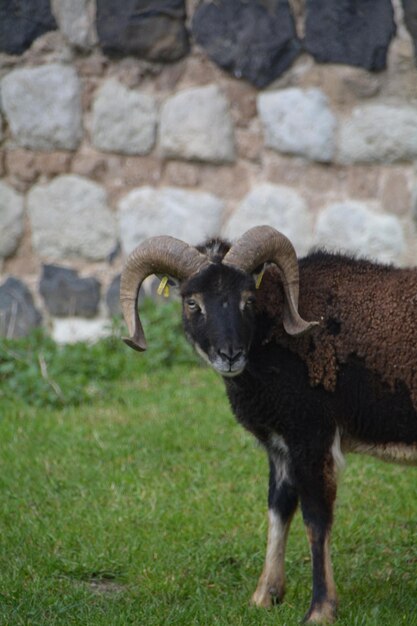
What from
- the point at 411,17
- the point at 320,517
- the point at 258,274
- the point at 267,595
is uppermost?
the point at 411,17

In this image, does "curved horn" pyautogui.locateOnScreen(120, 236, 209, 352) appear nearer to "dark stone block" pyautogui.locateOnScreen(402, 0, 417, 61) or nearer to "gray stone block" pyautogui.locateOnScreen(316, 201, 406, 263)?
"gray stone block" pyautogui.locateOnScreen(316, 201, 406, 263)

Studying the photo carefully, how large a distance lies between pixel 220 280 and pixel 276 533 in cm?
149

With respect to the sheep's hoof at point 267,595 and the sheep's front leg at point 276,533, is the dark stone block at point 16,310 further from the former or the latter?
the sheep's hoof at point 267,595

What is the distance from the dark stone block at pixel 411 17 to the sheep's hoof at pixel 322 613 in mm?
4884

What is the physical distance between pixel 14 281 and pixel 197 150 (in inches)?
86.7

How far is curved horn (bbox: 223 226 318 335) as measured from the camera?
5844mm

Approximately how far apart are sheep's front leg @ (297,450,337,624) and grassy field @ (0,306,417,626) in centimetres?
18

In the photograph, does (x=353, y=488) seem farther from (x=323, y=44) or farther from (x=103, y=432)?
(x=323, y=44)

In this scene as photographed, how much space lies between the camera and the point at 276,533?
6125mm

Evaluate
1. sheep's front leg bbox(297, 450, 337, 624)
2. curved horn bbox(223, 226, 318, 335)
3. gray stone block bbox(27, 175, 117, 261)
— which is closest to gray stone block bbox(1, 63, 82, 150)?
gray stone block bbox(27, 175, 117, 261)

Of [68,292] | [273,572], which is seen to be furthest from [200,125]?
[273,572]

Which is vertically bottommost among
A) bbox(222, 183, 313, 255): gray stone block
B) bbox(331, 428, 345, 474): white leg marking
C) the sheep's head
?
bbox(222, 183, 313, 255): gray stone block

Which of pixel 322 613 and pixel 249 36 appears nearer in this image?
pixel 322 613

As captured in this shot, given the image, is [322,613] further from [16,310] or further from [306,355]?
[16,310]
